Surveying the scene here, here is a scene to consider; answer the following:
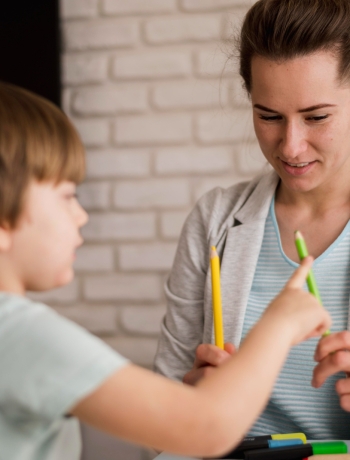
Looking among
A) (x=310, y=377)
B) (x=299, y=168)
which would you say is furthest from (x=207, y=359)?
(x=299, y=168)

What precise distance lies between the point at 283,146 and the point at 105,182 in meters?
0.81

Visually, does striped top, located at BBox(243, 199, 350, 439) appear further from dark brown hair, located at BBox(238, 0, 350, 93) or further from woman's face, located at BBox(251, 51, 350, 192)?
dark brown hair, located at BBox(238, 0, 350, 93)

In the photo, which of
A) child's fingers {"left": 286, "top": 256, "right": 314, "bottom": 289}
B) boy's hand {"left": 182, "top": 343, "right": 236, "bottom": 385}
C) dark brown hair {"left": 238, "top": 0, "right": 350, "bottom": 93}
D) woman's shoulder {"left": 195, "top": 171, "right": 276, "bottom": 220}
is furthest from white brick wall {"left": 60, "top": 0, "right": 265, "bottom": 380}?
child's fingers {"left": 286, "top": 256, "right": 314, "bottom": 289}

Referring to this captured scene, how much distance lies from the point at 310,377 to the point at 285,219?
0.31 metres

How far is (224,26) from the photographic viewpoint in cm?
167

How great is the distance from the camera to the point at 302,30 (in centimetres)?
105

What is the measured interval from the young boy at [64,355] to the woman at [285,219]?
0.31 metres

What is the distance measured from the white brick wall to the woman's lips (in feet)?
2.02

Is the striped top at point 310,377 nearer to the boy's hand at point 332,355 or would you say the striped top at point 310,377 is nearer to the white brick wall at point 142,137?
the boy's hand at point 332,355

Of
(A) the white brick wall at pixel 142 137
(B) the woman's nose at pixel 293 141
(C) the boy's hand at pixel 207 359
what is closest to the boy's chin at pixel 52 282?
(C) the boy's hand at pixel 207 359

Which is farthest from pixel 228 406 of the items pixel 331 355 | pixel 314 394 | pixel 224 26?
pixel 224 26

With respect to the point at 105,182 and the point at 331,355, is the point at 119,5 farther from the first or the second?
the point at 331,355

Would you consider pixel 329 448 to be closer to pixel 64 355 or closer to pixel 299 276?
pixel 299 276

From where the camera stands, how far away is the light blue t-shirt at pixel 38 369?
1.69 ft
